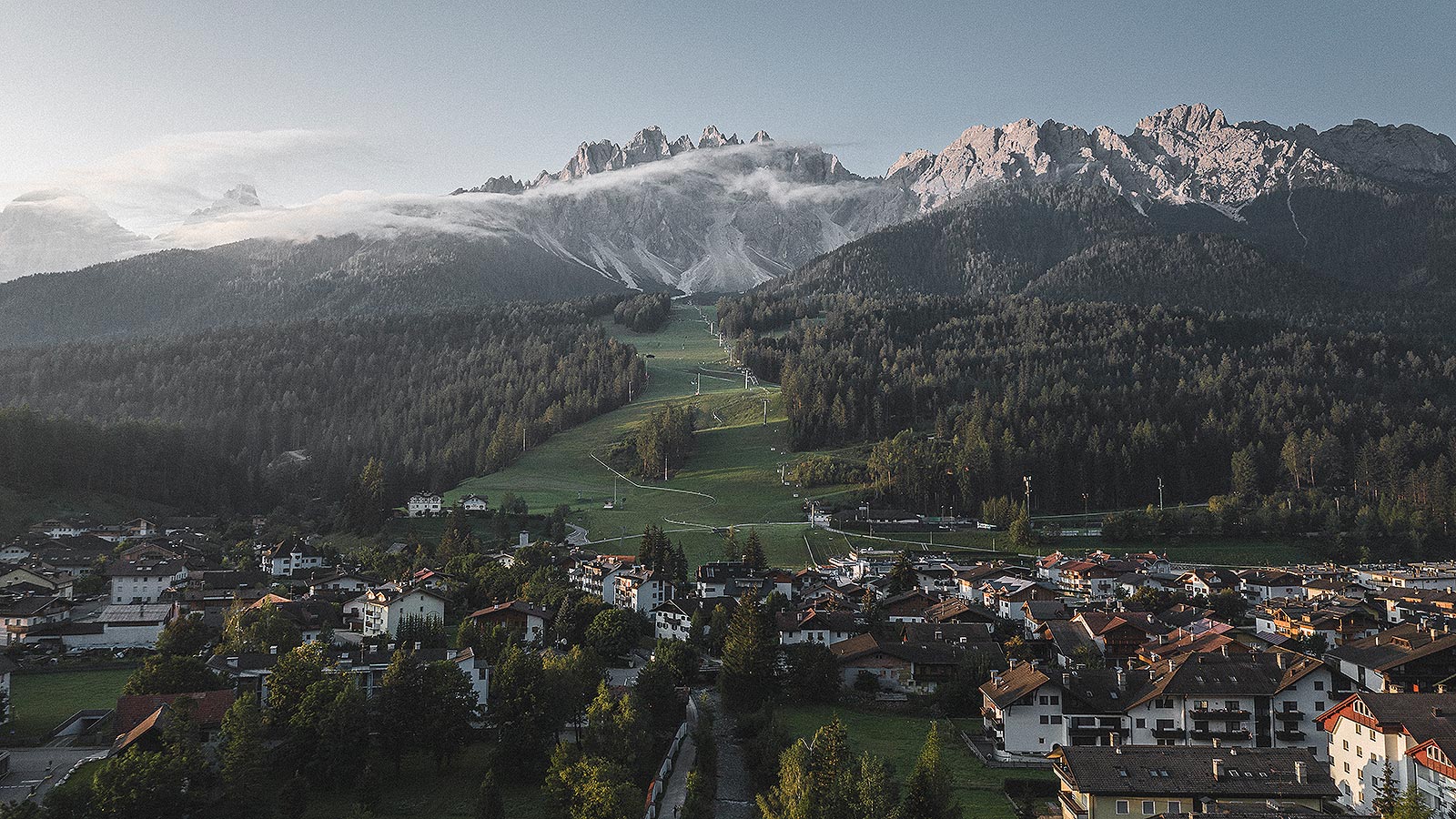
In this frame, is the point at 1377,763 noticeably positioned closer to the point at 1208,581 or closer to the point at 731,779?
the point at 731,779

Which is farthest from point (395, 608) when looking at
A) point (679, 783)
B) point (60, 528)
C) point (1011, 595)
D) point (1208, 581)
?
point (1208, 581)

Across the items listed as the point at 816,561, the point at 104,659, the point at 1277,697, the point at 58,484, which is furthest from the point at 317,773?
the point at 58,484

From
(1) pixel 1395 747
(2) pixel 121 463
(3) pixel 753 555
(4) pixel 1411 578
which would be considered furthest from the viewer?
(2) pixel 121 463

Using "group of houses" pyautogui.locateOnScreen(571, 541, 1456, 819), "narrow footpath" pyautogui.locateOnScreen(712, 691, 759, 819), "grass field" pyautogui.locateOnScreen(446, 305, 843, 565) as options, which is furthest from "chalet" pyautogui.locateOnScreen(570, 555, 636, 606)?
"narrow footpath" pyautogui.locateOnScreen(712, 691, 759, 819)

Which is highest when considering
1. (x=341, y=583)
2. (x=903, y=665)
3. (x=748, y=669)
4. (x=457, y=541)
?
(x=748, y=669)

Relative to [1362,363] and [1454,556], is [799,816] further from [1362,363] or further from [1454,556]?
[1362,363]
